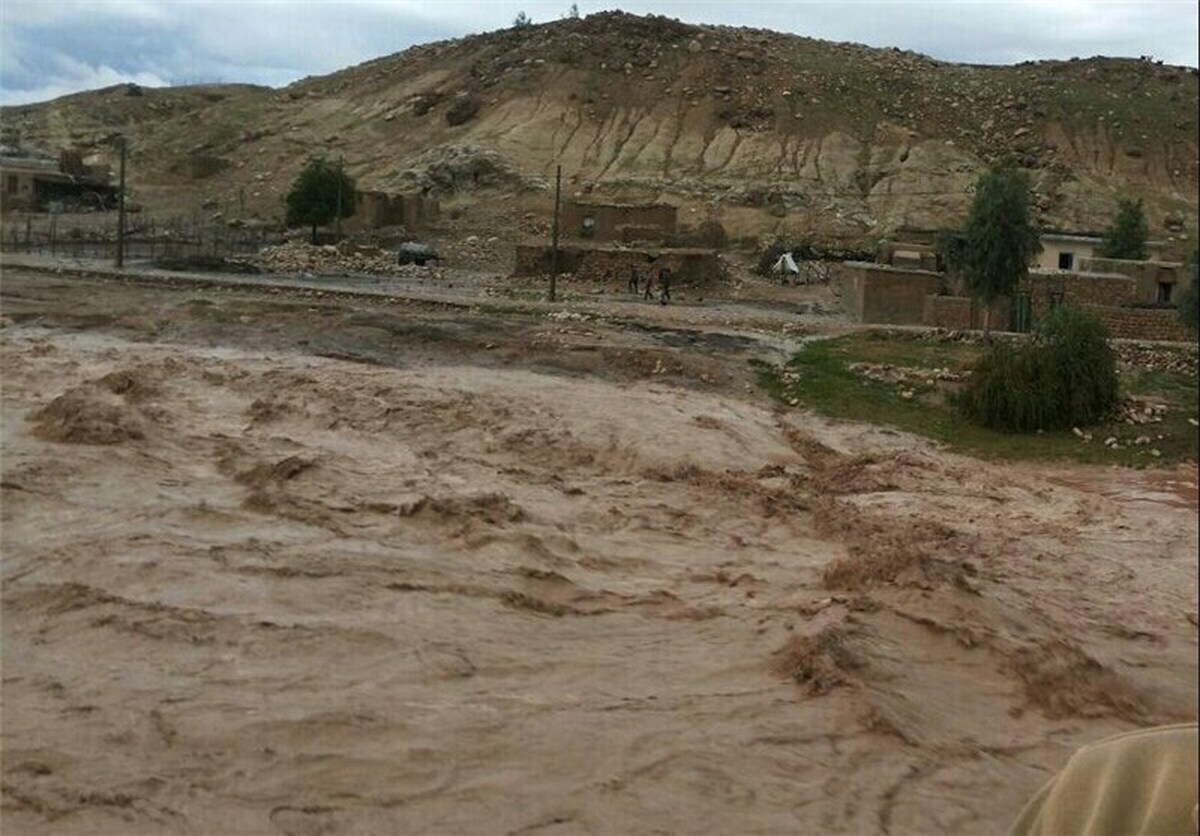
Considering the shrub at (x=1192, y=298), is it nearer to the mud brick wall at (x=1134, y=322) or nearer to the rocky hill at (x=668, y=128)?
the mud brick wall at (x=1134, y=322)

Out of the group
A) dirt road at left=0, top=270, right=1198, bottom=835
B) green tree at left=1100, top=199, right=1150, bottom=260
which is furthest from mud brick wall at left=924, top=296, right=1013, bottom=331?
green tree at left=1100, top=199, right=1150, bottom=260

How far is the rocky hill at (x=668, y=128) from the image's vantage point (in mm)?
45812

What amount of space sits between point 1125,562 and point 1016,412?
4663mm

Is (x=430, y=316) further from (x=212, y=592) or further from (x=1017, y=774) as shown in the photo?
(x=1017, y=774)

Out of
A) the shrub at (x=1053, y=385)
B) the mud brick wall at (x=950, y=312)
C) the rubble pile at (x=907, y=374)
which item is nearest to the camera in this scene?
the shrub at (x=1053, y=385)

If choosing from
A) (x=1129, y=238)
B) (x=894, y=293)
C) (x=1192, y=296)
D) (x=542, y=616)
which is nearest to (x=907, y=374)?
(x=894, y=293)

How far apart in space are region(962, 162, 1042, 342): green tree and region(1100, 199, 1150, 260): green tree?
39.8 feet

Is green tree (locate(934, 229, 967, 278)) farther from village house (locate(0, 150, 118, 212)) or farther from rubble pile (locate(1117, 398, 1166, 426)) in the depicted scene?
village house (locate(0, 150, 118, 212))

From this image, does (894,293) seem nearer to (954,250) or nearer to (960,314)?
(960,314)

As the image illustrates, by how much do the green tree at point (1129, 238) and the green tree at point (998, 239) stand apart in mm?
12128

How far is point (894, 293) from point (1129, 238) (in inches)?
448

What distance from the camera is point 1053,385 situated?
1295 cm

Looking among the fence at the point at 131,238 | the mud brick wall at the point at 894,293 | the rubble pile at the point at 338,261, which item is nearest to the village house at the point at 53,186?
the fence at the point at 131,238

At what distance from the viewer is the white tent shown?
30.7 m
